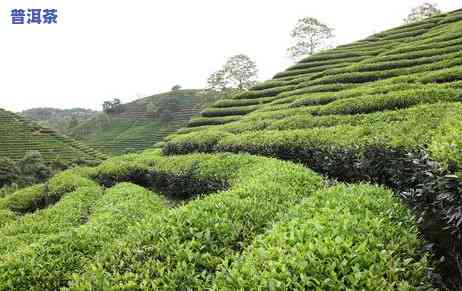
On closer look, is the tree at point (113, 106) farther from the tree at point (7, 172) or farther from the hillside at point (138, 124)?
the tree at point (7, 172)

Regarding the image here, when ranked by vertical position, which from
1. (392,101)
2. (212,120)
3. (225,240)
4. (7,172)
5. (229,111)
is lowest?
(7,172)

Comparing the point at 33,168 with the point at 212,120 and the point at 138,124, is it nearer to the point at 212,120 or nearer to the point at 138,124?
the point at 212,120

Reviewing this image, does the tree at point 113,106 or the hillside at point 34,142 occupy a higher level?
the tree at point 113,106

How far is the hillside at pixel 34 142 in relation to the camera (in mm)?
66688

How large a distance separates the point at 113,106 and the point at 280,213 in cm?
11375

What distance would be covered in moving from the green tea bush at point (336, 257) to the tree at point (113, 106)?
11310cm

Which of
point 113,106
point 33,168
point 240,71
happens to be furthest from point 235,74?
point 113,106

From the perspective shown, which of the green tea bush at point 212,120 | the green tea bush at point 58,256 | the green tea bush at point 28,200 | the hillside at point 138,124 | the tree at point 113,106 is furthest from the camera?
the tree at point 113,106

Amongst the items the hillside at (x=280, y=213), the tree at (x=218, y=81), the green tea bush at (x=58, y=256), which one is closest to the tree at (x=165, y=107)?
the tree at (x=218, y=81)

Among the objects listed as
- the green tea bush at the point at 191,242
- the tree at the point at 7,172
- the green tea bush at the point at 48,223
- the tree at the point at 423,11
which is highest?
the tree at the point at 423,11

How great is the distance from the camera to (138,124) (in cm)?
10119

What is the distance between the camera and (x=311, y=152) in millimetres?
12727

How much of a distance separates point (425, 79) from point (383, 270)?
50.6 feet

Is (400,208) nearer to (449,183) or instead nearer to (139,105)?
(449,183)
